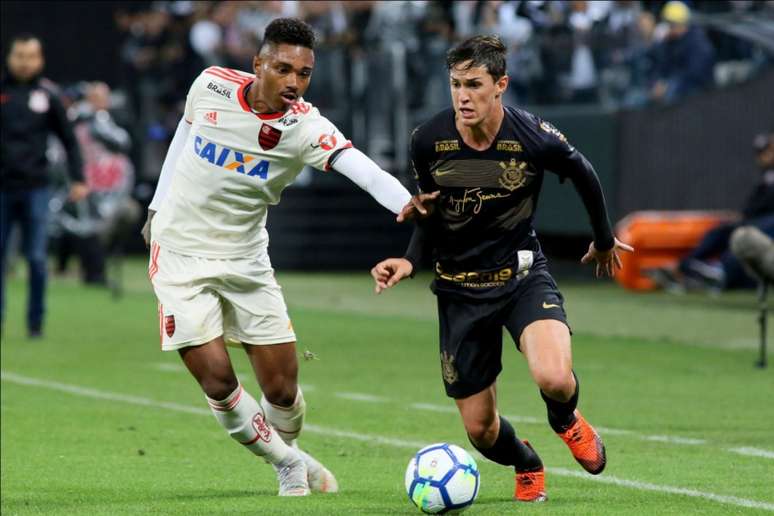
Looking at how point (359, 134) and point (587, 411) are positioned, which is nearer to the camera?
point (587, 411)

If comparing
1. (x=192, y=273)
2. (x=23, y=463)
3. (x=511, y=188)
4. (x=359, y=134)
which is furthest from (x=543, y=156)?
(x=359, y=134)

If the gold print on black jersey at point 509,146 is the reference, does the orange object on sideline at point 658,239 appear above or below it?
below

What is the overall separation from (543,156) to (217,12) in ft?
67.1

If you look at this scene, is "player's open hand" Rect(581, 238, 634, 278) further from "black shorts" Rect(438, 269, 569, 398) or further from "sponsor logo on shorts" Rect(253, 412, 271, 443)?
"sponsor logo on shorts" Rect(253, 412, 271, 443)

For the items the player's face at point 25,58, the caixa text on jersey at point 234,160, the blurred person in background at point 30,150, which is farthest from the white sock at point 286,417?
the player's face at point 25,58

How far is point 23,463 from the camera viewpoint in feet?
29.7

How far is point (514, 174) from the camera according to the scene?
7480mm

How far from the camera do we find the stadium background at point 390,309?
854cm

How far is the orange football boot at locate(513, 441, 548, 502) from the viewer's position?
760 centimetres

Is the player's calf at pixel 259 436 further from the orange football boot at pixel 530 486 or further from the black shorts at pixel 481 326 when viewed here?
the orange football boot at pixel 530 486

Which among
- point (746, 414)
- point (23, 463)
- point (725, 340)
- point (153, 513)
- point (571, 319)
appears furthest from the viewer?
point (571, 319)

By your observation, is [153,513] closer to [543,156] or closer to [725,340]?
[543,156]

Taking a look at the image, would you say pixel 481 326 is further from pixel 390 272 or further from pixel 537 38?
pixel 537 38

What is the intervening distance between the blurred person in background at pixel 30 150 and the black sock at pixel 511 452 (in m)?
8.35
